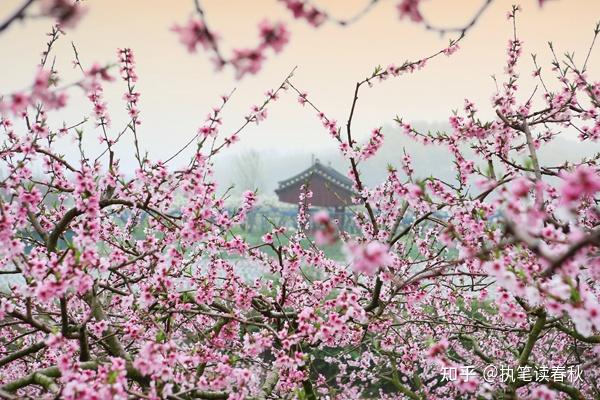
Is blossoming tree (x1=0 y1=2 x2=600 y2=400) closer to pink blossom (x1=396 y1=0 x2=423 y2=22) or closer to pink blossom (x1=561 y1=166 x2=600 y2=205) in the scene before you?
pink blossom (x1=561 y1=166 x2=600 y2=205)

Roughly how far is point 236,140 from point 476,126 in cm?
295

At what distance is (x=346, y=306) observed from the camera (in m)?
3.40

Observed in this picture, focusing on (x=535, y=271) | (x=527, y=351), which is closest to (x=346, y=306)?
(x=535, y=271)

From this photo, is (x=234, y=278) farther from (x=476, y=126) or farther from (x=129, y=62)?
(x=476, y=126)

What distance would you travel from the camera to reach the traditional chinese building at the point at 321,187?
29.5 metres

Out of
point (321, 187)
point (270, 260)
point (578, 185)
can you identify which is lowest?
point (578, 185)

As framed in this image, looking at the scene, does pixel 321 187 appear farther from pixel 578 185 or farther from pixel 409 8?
pixel 578 185

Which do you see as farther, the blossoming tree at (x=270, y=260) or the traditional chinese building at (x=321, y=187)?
the traditional chinese building at (x=321, y=187)

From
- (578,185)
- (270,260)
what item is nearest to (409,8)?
(578,185)

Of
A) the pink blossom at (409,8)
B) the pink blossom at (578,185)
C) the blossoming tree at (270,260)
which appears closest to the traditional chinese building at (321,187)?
the blossoming tree at (270,260)

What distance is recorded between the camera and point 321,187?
3002 centimetres

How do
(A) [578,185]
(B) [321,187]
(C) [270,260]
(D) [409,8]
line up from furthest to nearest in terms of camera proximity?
(B) [321,187]
(C) [270,260]
(D) [409,8]
(A) [578,185]

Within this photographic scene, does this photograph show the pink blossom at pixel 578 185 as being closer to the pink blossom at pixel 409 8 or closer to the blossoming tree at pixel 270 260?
the blossoming tree at pixel 270 260

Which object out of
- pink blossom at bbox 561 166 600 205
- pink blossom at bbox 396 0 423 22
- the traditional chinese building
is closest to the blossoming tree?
pink blossom at bbox 561 166 600 205
